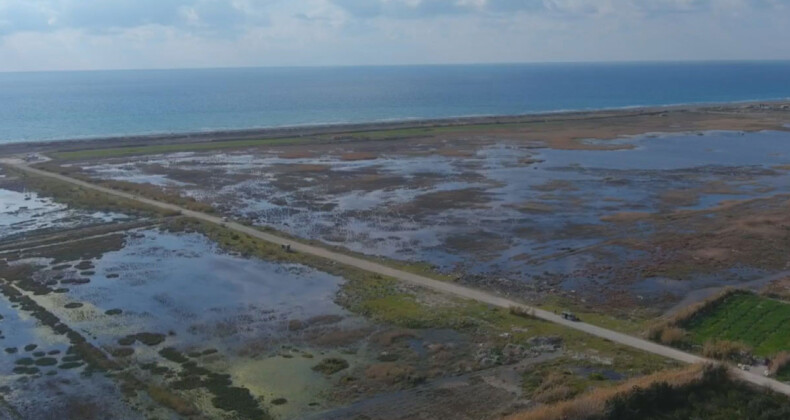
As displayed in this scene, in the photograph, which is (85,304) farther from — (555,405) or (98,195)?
(98,195)

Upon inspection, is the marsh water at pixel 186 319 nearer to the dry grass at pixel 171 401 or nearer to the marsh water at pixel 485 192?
the dry grass at pixel 171 401

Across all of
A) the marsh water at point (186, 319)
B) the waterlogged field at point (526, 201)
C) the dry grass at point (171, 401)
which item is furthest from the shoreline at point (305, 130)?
the dry grass at point (171, 401)

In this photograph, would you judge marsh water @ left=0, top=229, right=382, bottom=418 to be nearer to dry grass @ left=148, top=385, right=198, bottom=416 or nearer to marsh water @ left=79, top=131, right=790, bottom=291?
dry grass @ left=148, top=385, right=198, bottom=416

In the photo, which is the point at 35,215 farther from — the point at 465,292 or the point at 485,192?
the point at 465,292

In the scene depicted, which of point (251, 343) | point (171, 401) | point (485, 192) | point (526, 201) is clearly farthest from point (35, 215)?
point (526, 201)

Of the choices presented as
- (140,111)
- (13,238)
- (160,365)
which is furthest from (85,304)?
(140,111)
